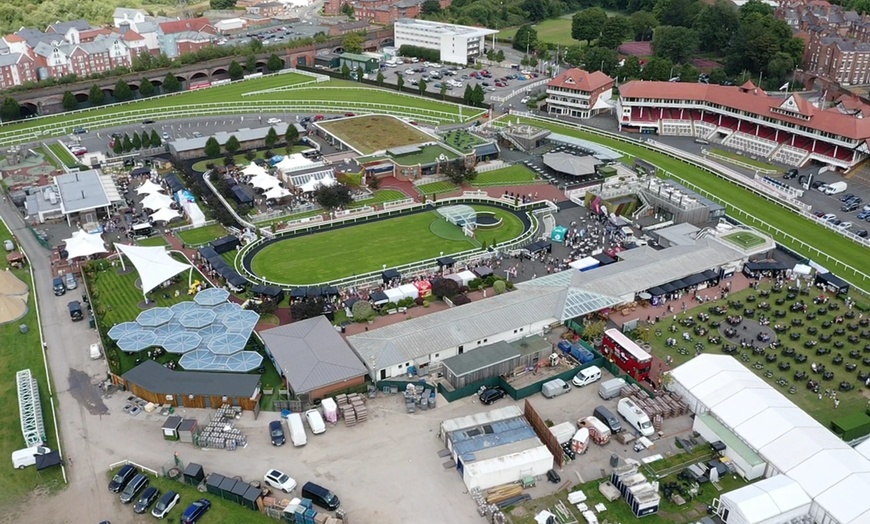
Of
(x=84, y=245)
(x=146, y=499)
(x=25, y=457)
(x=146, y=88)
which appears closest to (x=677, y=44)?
(x=146, y=88)

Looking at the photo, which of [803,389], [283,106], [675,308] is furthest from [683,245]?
[283,106]

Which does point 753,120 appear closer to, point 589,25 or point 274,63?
point 589,25

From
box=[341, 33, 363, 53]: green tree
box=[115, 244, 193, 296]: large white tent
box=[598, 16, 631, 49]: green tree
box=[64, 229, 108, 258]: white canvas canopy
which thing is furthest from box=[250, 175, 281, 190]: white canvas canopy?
box=[598, 16, 631, 49]: green tree

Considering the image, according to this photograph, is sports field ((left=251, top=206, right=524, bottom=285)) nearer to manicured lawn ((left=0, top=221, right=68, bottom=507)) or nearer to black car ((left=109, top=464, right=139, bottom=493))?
manicured lawn ((left=0, top=221, right=68, bottom=507))

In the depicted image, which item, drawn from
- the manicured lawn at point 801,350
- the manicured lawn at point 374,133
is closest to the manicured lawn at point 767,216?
the manicured lawn at point 801,350

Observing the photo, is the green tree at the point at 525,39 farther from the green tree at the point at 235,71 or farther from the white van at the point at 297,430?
the white van at the point at 297,430
